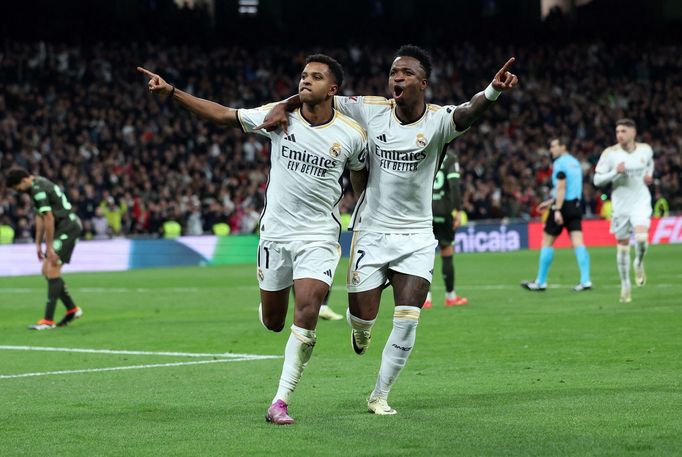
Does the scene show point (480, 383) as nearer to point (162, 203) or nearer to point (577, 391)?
point (577, 391)

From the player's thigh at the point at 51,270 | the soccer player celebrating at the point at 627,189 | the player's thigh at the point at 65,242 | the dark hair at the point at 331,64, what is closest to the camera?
the dark hair at the point at 331,64

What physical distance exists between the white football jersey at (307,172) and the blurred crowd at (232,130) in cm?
2359

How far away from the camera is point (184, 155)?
123 ft

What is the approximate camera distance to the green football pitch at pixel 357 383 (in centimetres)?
689

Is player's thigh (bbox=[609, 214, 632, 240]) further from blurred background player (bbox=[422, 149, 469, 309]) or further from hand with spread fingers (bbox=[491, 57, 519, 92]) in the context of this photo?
hand with spread fingers (bbox=[491, 57, 519, 92])

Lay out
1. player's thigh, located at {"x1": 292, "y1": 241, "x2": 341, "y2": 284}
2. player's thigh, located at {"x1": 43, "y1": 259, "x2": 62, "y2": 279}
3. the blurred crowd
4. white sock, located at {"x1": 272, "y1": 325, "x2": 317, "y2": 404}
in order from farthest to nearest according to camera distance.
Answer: the blurred crowd < player's thigh, located at {"x1": 43, "y1": 259, "x2": 62, "y2": 279} < player's thigh, located at {"x1": 292, "y1": 241, "x2": 341, "y2": 284} < white sock, located at {"x1": 272, "y1": 325, "x2": 317, "y2": 404}

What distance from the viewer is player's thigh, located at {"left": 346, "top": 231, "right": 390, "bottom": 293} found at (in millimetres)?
8172

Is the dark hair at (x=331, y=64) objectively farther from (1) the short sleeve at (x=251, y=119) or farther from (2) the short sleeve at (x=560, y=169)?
(2) the short sleeve at (x=560, y=169)

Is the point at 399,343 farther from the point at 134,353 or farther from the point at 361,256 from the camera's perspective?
the point at 134,353

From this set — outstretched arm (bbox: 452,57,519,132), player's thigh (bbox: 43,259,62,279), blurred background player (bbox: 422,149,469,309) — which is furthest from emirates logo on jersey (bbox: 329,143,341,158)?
blurred background player (bbox: 422,149,469,309)

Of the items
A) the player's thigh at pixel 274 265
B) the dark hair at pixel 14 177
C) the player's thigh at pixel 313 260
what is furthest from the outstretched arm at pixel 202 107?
the dark hair at pixel 14 177

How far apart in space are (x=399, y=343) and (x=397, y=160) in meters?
1.24

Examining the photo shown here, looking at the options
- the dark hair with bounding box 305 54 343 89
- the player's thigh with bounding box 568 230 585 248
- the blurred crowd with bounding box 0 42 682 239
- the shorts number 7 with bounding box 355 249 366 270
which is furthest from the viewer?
the blurred crowd with bounding box 0 42 682 239

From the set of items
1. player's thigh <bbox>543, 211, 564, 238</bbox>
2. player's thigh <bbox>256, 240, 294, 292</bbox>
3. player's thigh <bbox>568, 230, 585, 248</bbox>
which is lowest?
player's thigh <bbox>568, 230, 585, 248</bbox>
